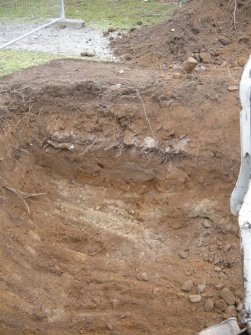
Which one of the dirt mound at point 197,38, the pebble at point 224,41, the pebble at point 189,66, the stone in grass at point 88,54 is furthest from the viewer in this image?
the stone in grass at point 88,54

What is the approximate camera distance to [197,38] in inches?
333

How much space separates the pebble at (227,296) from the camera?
15.7 ft

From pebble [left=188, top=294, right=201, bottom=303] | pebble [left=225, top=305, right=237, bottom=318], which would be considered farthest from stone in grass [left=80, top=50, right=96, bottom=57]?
pebble [left=225, top=305, right=237, bottom=318]

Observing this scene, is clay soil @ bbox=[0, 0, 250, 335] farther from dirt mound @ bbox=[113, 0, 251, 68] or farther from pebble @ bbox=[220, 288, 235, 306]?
dirt mound @ bbox=[113, 0, 251, 68]

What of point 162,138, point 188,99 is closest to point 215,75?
point 188,99

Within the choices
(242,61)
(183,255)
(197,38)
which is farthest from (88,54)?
(183,255)

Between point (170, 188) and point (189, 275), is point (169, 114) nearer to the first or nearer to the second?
point (170, 188)

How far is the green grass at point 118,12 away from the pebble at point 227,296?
21.5ft

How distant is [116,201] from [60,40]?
4.53m

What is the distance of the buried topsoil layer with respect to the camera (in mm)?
4883

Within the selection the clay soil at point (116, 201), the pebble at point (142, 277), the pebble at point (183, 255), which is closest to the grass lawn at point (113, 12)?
the clay soil at point (116, 201)

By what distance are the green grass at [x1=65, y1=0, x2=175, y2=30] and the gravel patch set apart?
2.07 ft

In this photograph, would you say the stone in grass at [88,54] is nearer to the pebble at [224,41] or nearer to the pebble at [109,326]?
the pebble at [224,41]

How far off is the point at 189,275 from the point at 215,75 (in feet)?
9.34
